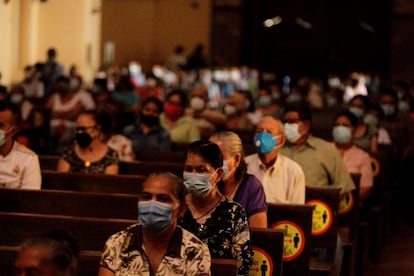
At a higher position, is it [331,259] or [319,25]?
[319,25]

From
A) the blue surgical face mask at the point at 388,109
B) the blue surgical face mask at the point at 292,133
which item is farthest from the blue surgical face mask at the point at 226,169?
the blue surgical face mask at the point at 388,109

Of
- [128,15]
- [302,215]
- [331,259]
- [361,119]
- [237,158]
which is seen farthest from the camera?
[128,15]

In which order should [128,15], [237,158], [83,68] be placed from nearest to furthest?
[237,158], [83,68], [128,15]

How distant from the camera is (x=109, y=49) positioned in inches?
1296

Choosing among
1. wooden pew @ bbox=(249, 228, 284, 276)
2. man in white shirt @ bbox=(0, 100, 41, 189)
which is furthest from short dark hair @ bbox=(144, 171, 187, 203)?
man in white shirt @ bbox=(0, 100, 41, 189)

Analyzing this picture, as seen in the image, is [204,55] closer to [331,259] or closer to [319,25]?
[319,25]

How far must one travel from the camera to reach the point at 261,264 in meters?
7.64

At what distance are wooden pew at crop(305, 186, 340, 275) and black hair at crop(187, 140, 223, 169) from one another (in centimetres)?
286

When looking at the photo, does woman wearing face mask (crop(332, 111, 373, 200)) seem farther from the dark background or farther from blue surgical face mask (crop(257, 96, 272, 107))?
the dark background

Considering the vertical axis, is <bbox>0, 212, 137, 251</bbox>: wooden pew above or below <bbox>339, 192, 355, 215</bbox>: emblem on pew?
above

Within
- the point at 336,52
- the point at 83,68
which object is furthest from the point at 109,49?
the point at 336,52

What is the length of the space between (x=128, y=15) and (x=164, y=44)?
1.59 m

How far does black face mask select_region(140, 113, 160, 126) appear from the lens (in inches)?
494

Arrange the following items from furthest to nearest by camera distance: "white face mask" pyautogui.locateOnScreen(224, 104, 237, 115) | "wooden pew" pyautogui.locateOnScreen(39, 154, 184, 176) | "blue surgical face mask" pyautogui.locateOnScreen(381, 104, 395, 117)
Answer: "white face mask" pyautogui.locateOnScreen(224, 104, 237, 115), "blue surgical face mask" pyautogui.locateOnScreen(381, 104, 395, 117), "wooden pew" pyautogui.locateOnScreen(39, 154, 184, 176)
